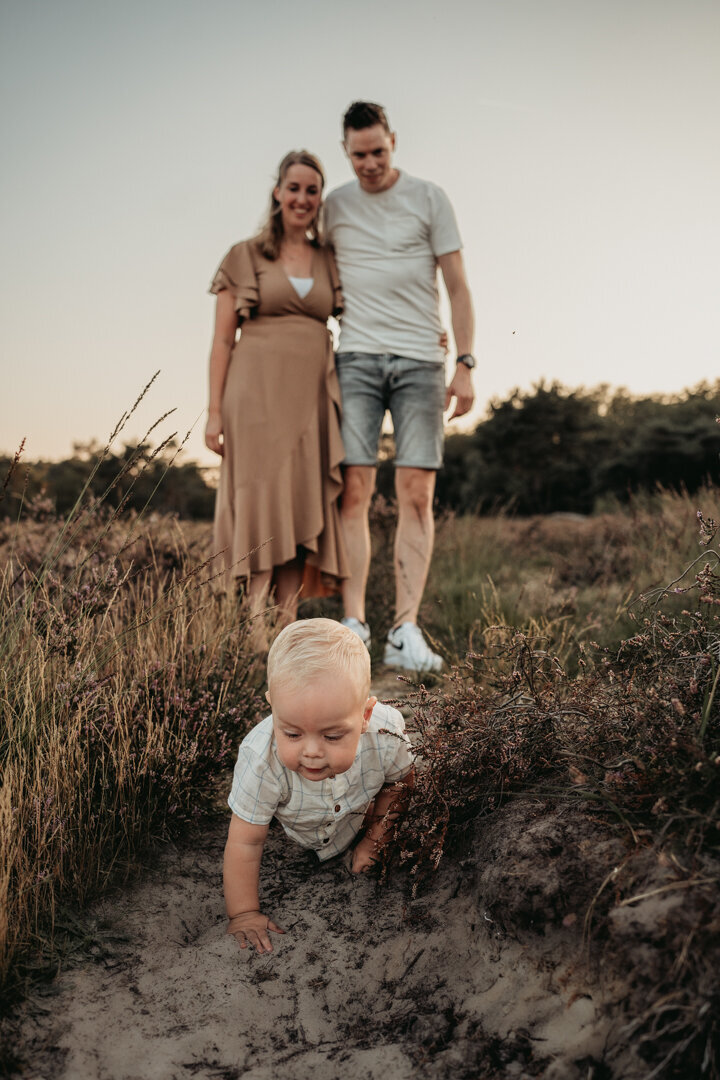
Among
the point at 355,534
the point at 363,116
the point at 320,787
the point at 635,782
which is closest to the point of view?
the point at 635,782

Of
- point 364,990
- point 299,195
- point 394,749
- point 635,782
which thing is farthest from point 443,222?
point 364,990

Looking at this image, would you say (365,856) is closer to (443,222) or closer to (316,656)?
(316,656)

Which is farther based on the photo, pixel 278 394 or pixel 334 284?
pixel 334 284

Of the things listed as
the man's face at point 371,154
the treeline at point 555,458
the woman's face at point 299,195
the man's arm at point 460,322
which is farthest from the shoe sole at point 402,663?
the treeline at point 555,458

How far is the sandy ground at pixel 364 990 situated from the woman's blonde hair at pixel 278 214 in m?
3.43

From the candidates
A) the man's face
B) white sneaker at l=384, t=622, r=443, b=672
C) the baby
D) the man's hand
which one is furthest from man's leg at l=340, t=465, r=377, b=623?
the baby

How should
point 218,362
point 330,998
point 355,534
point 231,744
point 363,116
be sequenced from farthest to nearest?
point 355,534, point 218,362, point 363,116, point 231,744, point 330,998

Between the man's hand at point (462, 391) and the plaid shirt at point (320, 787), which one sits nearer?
the plaid shirt at point (320, 787)

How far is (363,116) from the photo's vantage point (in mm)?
4441

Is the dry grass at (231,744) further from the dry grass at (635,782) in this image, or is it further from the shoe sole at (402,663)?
the shoe sole at (402,663)

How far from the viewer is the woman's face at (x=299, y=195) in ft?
14.6

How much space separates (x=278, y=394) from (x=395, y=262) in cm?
100

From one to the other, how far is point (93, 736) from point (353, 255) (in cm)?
320

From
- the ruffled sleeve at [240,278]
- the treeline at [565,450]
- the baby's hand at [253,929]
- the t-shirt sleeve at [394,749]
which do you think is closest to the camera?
the baby's hand at [253,929]
